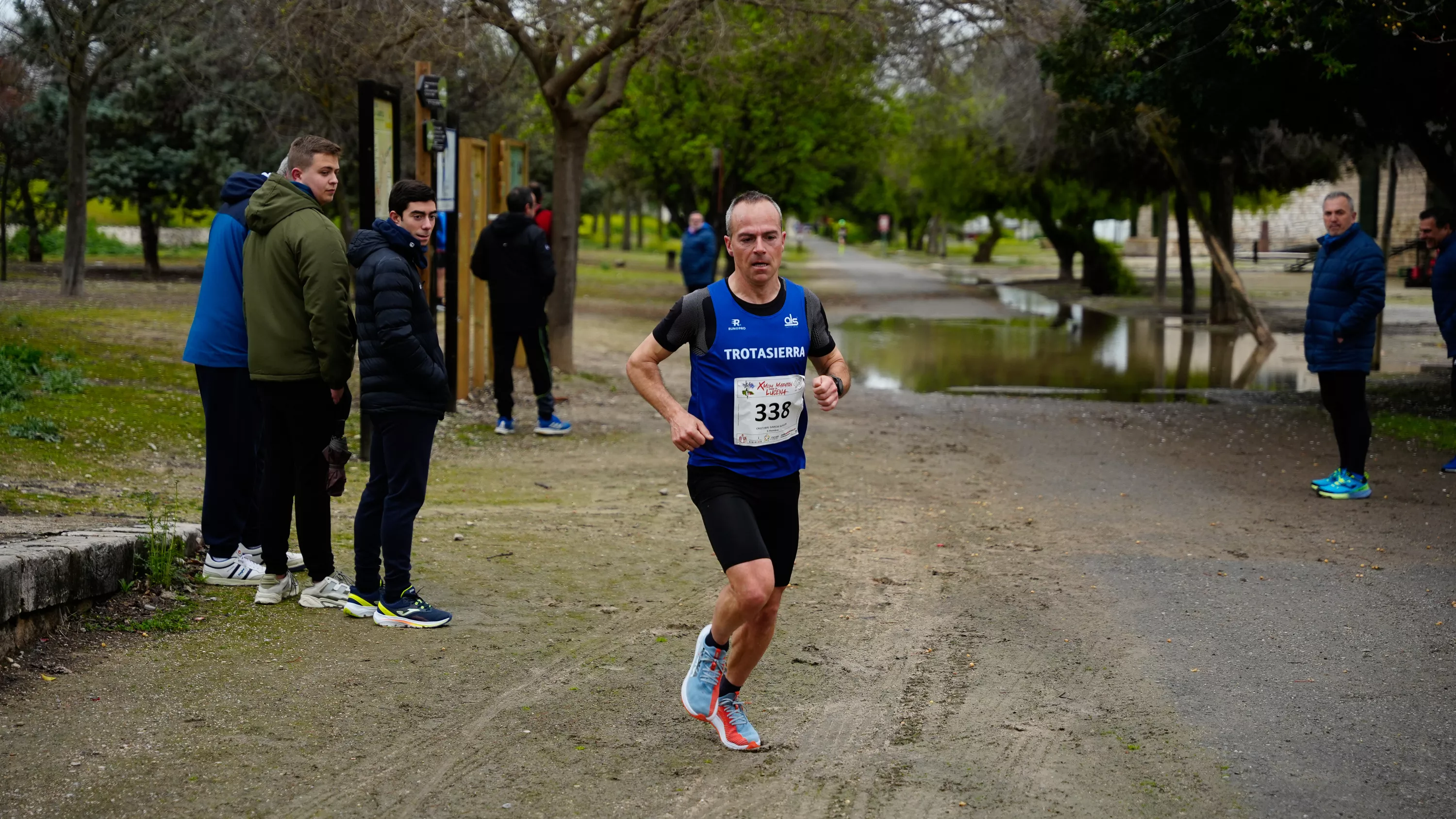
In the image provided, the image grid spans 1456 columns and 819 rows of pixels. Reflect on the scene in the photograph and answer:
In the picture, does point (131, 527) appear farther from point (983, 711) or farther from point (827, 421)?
point (827, 421)

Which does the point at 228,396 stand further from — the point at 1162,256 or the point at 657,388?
the point at 1162,256

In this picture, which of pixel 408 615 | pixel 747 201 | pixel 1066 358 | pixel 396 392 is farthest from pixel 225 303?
pixel 1066 358

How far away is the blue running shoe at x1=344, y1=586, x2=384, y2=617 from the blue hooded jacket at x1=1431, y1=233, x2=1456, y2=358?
7679 mm

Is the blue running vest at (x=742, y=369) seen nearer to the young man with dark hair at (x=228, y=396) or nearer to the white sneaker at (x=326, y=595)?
the white sneaker at (x=326, y=595)

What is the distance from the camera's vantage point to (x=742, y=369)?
15.2 ft

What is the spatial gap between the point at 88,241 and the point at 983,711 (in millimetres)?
44236

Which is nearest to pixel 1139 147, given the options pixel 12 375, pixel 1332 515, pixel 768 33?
pixel 768 33

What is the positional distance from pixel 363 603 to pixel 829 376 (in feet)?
8.72

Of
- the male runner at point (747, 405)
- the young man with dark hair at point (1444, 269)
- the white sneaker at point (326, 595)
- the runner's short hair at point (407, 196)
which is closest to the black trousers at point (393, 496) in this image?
the white sneaker at point (326, 595)

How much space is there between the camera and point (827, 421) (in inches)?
548

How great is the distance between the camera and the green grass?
12219 mm

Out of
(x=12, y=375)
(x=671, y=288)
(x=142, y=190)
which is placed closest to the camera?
(x=12, y=375)

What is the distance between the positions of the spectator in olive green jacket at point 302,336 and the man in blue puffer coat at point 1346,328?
622 cm

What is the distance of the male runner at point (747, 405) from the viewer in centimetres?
462
